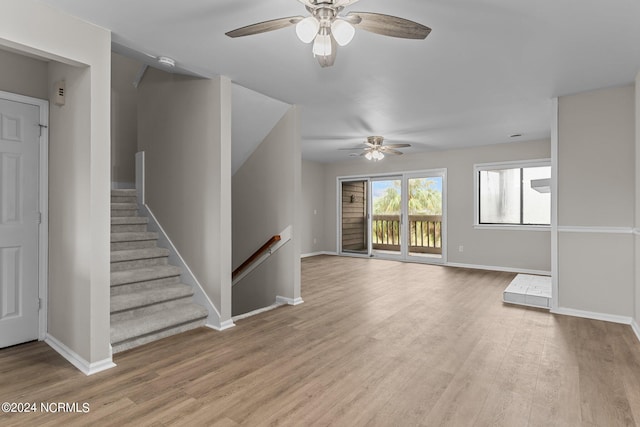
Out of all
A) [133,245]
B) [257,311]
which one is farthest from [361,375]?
[133,245]

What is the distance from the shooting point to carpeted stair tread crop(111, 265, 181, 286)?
10.5ft

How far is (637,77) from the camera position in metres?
3.29

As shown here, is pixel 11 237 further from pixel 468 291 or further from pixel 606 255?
pixel 606 255

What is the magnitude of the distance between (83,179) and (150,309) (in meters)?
1.38

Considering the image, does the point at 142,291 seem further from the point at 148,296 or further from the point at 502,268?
the point at 502,268

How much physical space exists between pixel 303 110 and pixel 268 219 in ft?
4.99

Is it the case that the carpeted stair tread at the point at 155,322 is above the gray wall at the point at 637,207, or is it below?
below

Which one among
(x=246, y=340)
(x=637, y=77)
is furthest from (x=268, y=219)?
(x=637, y=77)

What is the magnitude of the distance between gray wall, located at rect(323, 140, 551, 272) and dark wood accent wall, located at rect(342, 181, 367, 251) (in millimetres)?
848

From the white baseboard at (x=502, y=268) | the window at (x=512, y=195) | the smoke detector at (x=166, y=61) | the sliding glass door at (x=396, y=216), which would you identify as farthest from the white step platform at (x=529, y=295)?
the smoke detector at (x=166, y=61)

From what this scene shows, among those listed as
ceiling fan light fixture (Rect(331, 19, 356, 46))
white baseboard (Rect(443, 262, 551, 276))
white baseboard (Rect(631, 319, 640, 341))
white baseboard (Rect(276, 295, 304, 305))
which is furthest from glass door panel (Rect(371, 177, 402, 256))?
ceiling fan light fixture (Rect(331, 19, 356, 46))

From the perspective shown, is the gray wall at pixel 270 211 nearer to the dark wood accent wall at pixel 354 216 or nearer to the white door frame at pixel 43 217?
the white door frame at pixel 43 217

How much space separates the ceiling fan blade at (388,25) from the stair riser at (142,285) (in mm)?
3035

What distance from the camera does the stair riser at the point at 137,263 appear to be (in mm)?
3432
